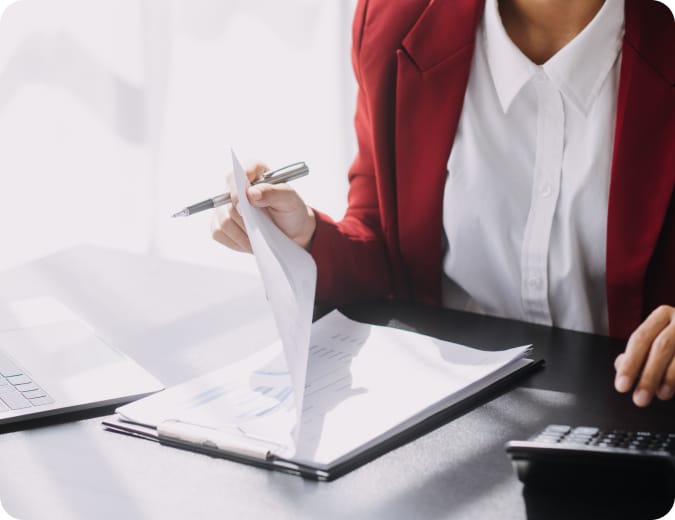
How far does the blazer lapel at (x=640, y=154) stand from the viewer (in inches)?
47.7

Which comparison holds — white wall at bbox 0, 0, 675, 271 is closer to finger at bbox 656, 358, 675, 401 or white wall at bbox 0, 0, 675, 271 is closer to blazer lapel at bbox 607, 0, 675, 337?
blazer lapel at bbox 607, 0, 675, 337

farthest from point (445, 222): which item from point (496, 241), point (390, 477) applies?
point (390, 477)

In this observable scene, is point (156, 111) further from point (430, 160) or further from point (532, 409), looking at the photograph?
point (532, 409)

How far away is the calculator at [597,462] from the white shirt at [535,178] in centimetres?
50

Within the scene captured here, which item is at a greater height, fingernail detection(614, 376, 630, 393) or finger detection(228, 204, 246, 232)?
finger detection(228, 204, 246, 232)

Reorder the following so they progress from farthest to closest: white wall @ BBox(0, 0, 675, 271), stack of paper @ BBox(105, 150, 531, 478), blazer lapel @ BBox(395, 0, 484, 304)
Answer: white wall @ BBox(0, 0, 675, 271)
blazer lapel @ BBox(395, 0, 484, 304)
stack of paper @ BBox(105, 150, 531, 478)

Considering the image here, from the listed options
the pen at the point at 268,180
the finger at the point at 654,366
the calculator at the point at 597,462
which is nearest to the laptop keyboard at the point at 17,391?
the pen at the point at 268,180

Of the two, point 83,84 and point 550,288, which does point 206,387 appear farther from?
point 83,84

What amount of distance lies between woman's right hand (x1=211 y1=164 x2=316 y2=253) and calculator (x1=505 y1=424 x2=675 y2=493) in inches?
18.0

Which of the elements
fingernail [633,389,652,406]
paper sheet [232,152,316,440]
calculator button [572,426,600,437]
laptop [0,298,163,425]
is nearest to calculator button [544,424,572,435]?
calculator button [572,426,600,437]

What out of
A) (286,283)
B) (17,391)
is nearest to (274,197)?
(286,283)

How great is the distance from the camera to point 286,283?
1.01 metres

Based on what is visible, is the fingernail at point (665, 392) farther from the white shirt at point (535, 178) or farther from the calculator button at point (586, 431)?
the white shirt at point (535, 178)

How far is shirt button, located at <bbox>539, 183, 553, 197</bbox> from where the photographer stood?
4.19 feet
